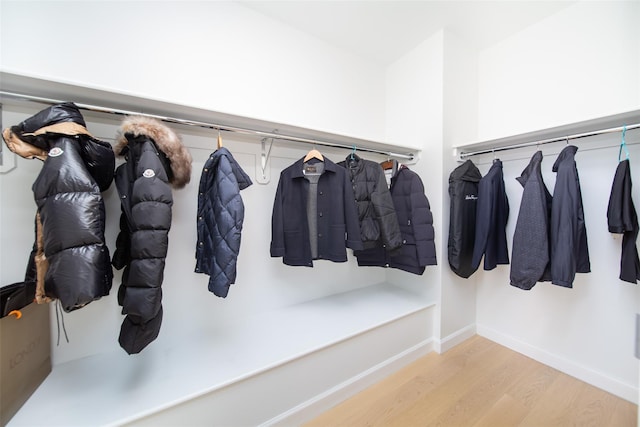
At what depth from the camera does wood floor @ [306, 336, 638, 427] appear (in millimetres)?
1282

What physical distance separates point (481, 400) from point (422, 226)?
112 centimetres

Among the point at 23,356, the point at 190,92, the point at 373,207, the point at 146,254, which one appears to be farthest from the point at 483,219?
the point at 23,356

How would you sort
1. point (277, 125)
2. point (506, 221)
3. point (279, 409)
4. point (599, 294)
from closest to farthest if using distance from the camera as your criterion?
1. point (279, 409)
2. point (277, 125)
3. point (599, 294)
4. point (506, 221)

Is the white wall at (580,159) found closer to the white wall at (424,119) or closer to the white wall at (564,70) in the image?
the white wall at (564,70)

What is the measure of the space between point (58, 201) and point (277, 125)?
1.01 meters

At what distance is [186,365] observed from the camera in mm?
1189

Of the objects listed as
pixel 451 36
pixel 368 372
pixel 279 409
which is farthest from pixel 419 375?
pixel 451 36

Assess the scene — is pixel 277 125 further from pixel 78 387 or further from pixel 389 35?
pixel 78 387

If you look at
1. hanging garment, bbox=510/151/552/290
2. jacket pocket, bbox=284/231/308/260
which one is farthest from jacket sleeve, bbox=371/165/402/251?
hanging garment, bbox=510/151/552/290

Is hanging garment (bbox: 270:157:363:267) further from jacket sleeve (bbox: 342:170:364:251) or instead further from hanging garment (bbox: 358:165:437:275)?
hanging garment (bbox: 358:165:437:275)

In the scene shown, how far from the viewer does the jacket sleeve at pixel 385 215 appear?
1.63 m

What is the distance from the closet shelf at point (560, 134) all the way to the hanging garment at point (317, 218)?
1116 millimetres

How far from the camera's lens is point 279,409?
1219mm

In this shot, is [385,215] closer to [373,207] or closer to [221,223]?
[373,207]
